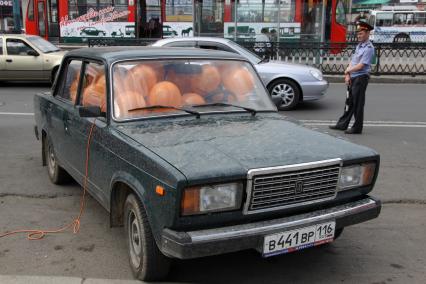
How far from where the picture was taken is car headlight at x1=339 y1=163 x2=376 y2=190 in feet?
11.3

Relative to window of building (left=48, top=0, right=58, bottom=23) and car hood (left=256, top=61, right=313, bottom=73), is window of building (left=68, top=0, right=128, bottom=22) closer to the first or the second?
window of building (left=48, top=0, right=58, bottom=23)

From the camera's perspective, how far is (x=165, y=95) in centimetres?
412

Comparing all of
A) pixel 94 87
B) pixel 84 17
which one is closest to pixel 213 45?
pixel 94 87

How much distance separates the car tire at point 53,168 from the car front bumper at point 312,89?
626cm

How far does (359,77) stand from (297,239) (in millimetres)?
5652

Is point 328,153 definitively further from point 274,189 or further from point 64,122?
point 64,122

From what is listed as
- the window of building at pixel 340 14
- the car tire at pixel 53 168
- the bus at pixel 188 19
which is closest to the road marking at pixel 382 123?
the car tire at pixel 53 168

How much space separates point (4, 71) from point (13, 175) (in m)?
9.41

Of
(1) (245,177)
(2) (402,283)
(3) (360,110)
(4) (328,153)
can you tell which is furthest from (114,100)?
(3) (360,110)

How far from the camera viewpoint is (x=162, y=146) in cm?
335

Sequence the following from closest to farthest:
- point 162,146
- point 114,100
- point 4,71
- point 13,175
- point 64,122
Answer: point 162,146 → point 114,100 → point 64,122 → point 13,175 → point 4,71

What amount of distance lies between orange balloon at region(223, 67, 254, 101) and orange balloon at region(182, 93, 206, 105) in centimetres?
30

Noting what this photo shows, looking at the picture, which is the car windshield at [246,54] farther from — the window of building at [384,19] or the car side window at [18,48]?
the window of building at [384,19]

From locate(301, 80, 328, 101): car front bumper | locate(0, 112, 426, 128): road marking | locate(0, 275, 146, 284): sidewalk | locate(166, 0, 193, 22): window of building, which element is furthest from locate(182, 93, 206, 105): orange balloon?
locate(166, 0, 193, 22): window of building
